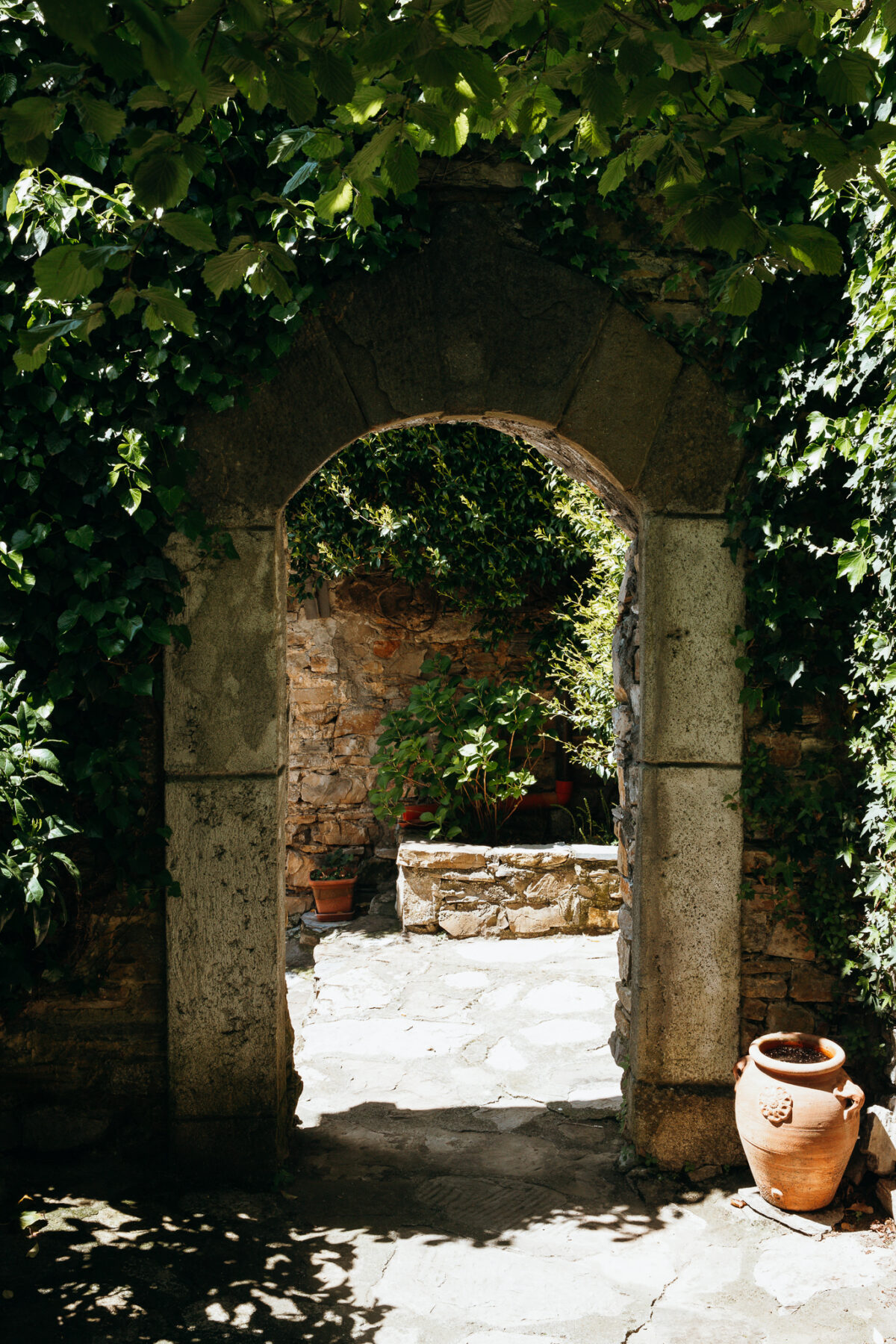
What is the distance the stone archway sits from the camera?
10.3 feet

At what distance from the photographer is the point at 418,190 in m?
3.13

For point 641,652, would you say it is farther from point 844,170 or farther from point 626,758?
point 844,170

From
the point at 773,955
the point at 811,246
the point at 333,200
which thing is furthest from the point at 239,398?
the point at 773,955

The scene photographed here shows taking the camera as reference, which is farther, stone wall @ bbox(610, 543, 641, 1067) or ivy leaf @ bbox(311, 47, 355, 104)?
stone wall @ bbox(610, 543, 641, 1067)

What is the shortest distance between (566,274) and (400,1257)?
10.4 ft

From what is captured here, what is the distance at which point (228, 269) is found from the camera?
1859 mm

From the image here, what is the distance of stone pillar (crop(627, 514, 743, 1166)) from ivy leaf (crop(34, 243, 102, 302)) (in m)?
2.11

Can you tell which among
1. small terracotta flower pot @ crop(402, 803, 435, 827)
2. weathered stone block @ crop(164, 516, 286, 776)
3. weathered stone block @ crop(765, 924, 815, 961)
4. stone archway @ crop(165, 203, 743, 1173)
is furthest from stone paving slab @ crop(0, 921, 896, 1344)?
small terracotta flower pot @ crop(402, 803, 435, 827)

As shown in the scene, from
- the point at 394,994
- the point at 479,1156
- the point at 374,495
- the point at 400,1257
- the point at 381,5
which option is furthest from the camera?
the point at 374,495

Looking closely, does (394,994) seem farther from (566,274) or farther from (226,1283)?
(566,274)

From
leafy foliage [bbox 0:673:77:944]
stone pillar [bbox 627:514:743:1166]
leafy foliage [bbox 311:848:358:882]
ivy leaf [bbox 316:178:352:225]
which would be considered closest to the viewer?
ivy leaf [bbox 316:178:352:225]

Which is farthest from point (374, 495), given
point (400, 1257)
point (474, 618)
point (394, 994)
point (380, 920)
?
point (400, 1257)

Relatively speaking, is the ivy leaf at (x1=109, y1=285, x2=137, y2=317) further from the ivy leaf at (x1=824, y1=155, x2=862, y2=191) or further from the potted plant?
the potted plant

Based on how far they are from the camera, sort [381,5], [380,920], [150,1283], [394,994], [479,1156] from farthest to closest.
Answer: [380,920] < [394,994] < [479,1156] < [150,1283] < [381,5]
